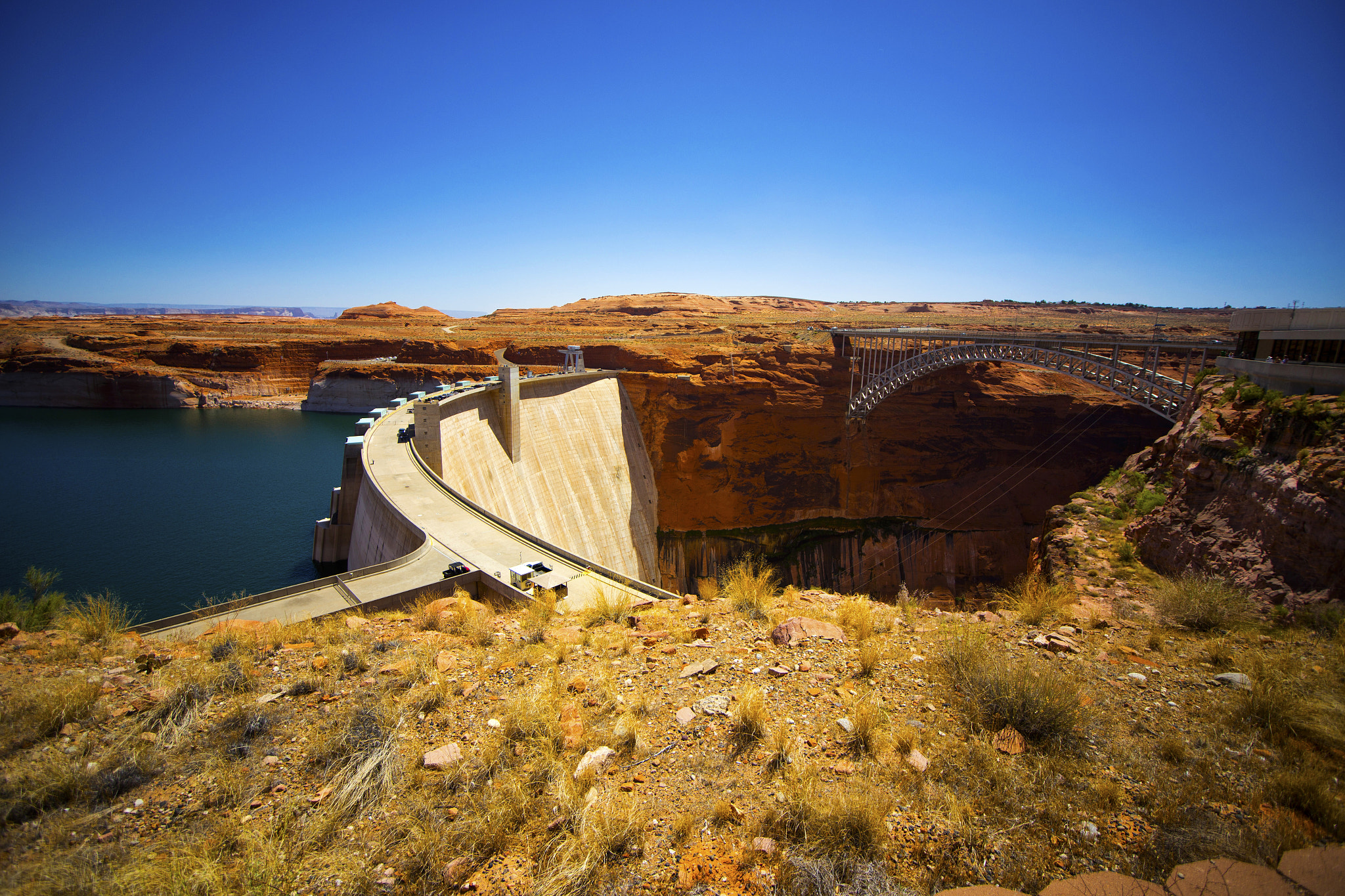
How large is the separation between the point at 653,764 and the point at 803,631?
10.2 ft

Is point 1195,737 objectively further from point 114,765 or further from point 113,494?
point 113,494

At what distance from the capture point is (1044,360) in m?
26.3

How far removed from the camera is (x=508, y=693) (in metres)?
6.58

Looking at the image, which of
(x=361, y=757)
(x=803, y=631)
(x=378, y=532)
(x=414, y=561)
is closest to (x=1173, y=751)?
(x=803, y=631)

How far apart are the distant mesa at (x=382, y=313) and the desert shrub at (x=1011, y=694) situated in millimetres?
92242

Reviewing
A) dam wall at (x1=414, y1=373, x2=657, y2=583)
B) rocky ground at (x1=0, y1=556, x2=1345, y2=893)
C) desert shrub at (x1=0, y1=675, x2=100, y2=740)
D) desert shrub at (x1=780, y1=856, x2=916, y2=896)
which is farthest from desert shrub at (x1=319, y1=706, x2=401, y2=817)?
dam wall at (x1=414, y1=373, x2=657, y2=583)

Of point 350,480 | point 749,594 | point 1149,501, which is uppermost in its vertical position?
point 1149,501

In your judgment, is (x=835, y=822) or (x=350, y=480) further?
(x=350, y=480)

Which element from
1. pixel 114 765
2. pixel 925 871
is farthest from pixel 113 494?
pixel 925 871

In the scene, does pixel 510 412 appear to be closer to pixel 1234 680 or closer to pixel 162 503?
pixel 162 503

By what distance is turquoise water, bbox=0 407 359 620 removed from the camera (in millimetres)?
21000

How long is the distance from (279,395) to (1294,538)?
71.8 m

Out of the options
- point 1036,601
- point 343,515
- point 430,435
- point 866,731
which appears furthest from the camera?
point 343,515

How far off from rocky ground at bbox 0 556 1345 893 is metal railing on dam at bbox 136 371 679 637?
12.9 feet
